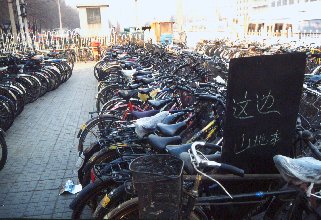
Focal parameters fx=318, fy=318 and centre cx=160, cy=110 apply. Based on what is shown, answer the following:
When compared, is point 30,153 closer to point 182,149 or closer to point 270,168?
point 182,149

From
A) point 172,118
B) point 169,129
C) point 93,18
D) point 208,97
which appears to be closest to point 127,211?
point 169,129

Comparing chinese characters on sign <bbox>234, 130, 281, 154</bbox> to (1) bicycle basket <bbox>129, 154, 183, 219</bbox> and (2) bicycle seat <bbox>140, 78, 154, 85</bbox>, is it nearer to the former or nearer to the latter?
(1) bicycle basket <bbox>129, 154, 183, 219</bbox>

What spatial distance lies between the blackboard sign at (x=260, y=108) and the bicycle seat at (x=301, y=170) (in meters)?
0.34

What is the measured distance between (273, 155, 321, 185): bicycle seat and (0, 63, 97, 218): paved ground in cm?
253

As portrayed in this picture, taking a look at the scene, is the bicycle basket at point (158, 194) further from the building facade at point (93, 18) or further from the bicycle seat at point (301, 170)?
the building facade at point (93, 18)

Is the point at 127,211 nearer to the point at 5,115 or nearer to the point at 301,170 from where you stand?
the point at 301,170

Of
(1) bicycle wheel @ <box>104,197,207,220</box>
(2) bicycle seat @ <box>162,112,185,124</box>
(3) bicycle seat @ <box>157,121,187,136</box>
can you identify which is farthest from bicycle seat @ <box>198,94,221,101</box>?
(1) bicycle wheel @ <box>104,197,207,220</box>

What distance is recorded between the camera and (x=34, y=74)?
940cm

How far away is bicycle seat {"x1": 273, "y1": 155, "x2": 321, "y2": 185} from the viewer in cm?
234

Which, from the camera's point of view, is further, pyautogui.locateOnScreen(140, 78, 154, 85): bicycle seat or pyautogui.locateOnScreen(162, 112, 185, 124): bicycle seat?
pyautogui.locateOnScreen(140, 78, 154, 85): bicycle seat

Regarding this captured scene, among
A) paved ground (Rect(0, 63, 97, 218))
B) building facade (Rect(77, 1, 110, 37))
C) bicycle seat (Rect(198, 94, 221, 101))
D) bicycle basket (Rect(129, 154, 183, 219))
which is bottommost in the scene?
paved ground (Rect(0, 63, 97, 218))

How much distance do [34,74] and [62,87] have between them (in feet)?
6.87

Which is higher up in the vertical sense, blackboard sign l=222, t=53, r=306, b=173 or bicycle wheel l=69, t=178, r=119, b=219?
blackboard sign l=222, t=53, r=306, b=173

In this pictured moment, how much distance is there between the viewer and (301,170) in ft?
7.77
